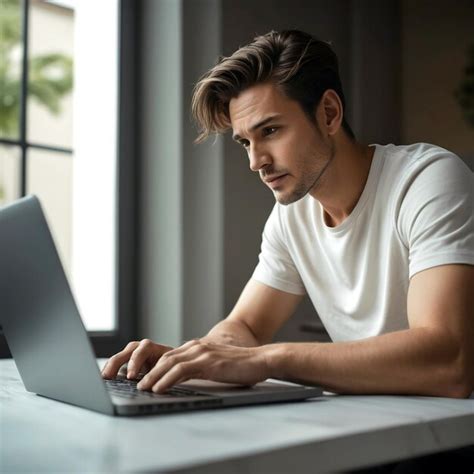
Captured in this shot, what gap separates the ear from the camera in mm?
1638

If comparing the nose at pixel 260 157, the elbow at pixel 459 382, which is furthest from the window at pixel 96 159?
the elbow at pixel 459 382

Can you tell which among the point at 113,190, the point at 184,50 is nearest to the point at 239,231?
the point at 113,190

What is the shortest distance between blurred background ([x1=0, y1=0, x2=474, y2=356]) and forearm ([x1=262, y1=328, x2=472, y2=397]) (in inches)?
50.3

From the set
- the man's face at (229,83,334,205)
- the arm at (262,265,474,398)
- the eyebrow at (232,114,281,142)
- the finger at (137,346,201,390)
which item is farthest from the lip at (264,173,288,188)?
the finger at (137,346,201,390)

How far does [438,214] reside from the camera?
1261 millimetres

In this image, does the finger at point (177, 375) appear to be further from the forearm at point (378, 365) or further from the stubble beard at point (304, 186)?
the stubble beard at point (304, 186)

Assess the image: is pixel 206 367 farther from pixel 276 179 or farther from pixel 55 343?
pixel 276 179

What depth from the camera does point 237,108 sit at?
62.8 inches

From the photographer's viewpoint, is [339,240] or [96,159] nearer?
[339,240]

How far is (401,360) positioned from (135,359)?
41 centimetres

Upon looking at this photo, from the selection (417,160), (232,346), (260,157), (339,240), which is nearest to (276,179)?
(260,157)

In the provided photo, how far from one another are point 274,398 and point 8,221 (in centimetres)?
42

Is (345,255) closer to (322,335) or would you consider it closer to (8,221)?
(8,221)

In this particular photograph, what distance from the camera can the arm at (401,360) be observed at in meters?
1.03
